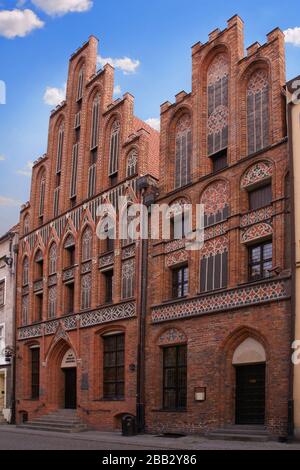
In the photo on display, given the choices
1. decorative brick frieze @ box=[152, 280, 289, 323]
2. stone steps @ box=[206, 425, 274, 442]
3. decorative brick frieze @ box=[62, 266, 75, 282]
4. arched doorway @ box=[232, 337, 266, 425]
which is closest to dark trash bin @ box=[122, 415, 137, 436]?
stone steps @ box=[206, 425, 274, 442]

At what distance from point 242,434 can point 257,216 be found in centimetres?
696

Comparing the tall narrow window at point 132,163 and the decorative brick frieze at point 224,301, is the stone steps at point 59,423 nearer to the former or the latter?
the decorative brick frieze at point 224,301

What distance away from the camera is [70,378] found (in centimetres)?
3014

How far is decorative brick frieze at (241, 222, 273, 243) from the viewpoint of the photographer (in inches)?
797

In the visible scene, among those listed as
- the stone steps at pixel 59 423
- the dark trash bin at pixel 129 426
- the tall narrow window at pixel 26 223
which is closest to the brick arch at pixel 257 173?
the dark trash bin at pixel 129 426

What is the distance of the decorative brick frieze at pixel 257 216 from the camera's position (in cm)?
2034

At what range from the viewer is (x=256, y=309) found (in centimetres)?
1989

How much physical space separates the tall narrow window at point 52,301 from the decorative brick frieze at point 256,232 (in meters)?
13.3

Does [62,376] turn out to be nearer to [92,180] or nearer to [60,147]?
[92,180]

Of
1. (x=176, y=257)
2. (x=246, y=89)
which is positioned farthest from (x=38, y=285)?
(x=246, y=89)

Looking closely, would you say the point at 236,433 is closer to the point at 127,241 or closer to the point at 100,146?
the point at 127,241

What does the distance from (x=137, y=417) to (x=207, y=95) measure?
12671mm

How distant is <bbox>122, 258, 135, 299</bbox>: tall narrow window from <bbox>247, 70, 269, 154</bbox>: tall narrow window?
7.45m

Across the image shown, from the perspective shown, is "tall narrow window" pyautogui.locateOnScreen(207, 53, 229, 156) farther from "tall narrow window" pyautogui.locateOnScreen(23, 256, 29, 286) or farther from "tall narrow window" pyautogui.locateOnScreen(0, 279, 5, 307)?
"tall narrow window" pyautogui.locateOnScreen(0, 279, 5, 307)
